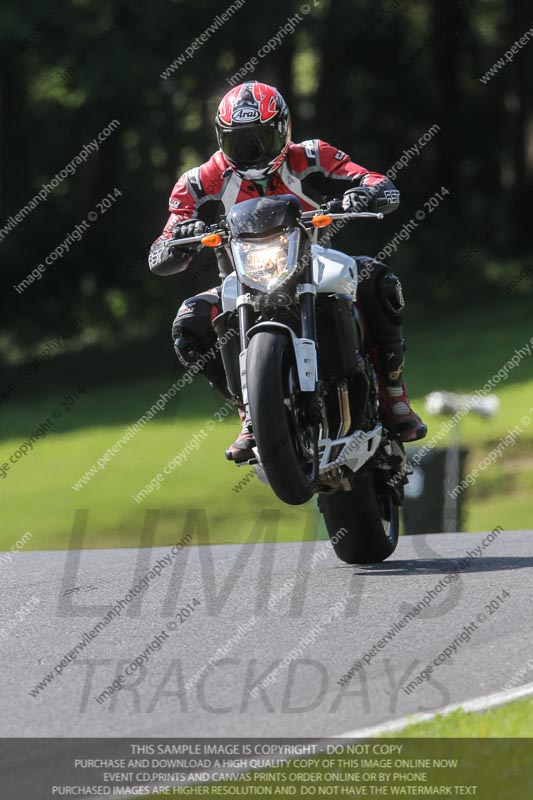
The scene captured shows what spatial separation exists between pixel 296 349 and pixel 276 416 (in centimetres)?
43

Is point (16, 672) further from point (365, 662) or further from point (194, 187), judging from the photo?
point (194, 187)

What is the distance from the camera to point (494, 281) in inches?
1281

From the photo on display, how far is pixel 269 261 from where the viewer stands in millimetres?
6395

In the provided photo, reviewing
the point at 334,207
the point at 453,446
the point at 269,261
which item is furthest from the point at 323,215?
the point at 453,446

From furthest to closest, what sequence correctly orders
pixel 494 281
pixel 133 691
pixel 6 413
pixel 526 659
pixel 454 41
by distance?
pixel 454 41
pixel 494 281
pixel 6 413
pixel 526 659
pixel 133 691

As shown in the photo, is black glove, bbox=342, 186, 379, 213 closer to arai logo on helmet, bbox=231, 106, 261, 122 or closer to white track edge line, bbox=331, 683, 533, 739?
arai logo on helmet, bbox=231, 106, 261, 122

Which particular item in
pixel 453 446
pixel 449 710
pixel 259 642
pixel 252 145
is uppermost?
pixel 252 145

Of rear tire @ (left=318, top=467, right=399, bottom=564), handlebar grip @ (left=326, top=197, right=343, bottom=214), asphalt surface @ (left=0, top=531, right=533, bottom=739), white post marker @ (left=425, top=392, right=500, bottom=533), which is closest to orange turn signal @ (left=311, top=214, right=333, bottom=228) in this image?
handlebar grip @ (left=326, top=197, right=343, bottom=214)

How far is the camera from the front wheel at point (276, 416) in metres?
5.90

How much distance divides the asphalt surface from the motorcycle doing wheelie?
0.60 metres

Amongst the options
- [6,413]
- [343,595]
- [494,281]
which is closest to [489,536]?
[343,595]

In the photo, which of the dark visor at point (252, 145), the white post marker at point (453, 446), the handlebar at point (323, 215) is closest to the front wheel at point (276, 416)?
the handlebar at point (323, 215)

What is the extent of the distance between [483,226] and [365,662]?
29.8 metres

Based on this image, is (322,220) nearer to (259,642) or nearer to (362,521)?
(362,521)
